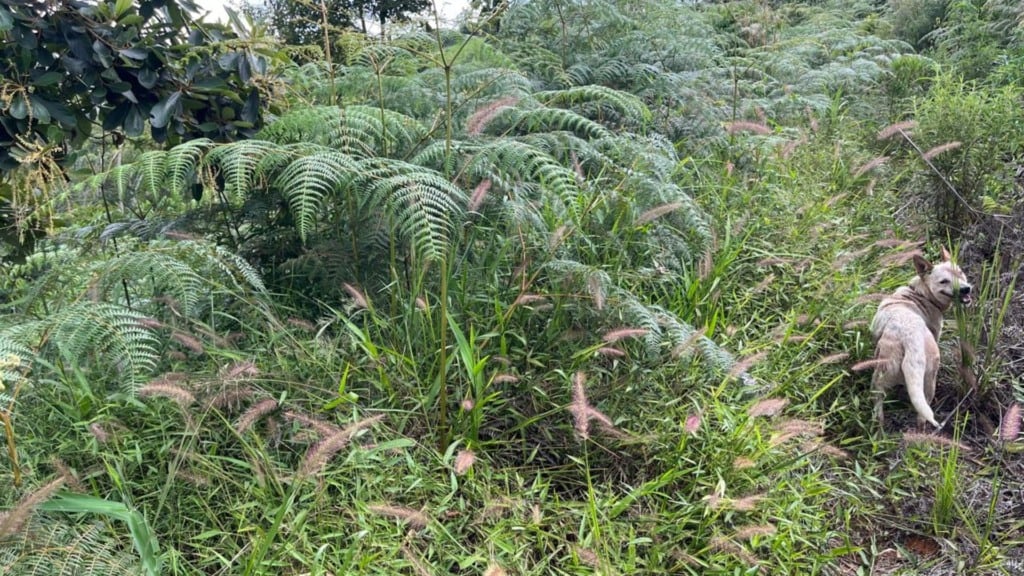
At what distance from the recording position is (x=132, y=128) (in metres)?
2.32

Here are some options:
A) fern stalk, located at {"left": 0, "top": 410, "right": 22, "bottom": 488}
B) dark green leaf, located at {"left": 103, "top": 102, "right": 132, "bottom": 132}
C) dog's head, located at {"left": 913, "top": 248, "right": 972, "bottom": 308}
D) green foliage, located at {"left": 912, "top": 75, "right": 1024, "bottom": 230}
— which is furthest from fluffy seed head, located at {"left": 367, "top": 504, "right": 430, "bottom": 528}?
green foliage, located at {"left": 912, "top": 75, "right": 1024, "bottom": 230}

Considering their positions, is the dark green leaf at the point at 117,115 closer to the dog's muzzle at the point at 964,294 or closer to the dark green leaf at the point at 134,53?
the dark green leaf at the point at 134,53

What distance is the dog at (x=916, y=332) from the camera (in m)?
2.21

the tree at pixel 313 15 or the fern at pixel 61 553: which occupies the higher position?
the tree at pixel 313 15

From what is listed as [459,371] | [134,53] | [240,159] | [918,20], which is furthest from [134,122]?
[918,20]

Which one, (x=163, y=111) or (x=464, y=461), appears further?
(x=163, y=111)

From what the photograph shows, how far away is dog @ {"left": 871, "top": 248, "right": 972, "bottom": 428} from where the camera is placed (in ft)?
7.24

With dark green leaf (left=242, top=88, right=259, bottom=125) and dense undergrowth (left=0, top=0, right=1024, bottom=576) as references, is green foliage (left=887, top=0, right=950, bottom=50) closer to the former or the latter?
dense undergrowth (left=0, top=0, right=1024, bottom=576)

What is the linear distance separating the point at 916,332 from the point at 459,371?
1470 millimetres

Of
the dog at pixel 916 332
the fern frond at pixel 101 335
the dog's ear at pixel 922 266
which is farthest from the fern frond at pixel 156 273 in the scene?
the dog's ear at pixel 922 266

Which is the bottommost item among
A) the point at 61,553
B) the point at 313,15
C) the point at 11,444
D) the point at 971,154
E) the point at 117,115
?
the point at 61,553

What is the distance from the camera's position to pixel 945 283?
2344 millimetres

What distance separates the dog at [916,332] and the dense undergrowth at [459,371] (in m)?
0.12

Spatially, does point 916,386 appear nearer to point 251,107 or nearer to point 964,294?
point 964,294
